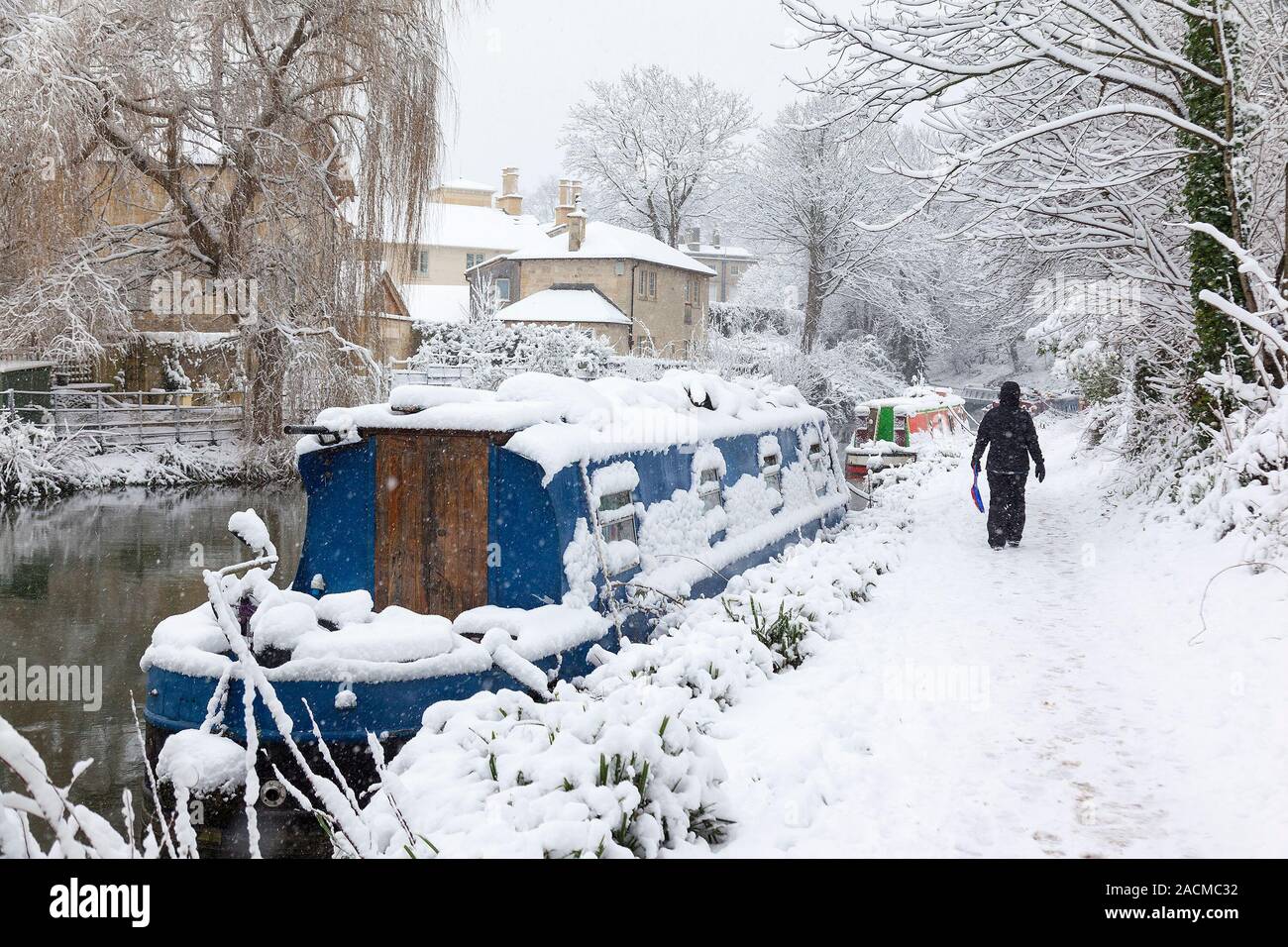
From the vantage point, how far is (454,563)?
6129 millimetres

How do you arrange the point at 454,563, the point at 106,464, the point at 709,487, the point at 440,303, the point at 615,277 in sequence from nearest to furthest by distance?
the point at 454,563, the point at 709,487, the point at 106,464, the point at 440,303, the point at 615,277

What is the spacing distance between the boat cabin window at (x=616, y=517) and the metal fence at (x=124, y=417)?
14250 mm

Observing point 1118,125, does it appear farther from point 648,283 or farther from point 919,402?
point 648,283

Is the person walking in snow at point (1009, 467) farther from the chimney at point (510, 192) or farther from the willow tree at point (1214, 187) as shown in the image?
the chimney at point (510, 192)

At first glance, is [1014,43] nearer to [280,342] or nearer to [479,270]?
[280,342]

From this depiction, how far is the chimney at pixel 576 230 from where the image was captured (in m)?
40.8

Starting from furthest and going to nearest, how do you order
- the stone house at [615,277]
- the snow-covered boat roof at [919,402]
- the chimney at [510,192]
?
the chimney at [510,192] < the stone house at [615,277] < the snow-covered boat roof at [919,402]

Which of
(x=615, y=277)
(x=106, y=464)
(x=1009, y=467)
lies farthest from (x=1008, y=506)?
(x=615, y=277)

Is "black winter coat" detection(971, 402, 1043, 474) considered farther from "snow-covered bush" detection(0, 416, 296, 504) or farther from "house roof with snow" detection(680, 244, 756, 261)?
"house roof with snow" detection(680, 244, 756, 261)

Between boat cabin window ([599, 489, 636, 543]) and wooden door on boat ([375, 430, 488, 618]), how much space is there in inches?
29.4

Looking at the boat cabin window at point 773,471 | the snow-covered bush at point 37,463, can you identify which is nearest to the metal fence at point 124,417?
the snow-covered bush at point 37,463

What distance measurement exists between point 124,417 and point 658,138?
89.4 ft

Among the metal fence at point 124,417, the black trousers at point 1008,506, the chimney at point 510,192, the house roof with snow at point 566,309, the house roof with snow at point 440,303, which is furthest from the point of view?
the chimney at point 510,192
